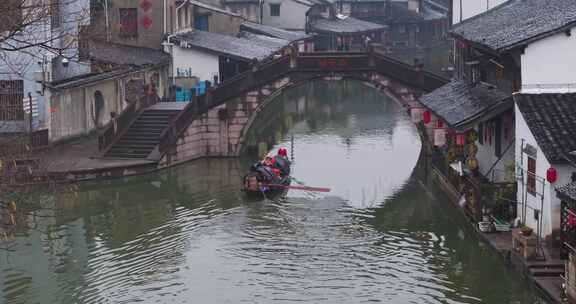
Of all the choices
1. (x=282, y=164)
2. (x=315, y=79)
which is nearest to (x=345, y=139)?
(x=315, y=79)

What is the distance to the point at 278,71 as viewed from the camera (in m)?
46.3

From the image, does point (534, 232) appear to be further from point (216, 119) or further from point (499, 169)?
point (216, 119)

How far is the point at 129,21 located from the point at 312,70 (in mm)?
15009

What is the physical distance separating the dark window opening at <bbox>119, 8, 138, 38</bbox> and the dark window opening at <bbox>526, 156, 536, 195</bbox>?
3320 centimetres

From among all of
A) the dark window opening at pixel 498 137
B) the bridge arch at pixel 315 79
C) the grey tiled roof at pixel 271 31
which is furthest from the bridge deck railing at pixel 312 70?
the grey tiled roof at pixel 271 31

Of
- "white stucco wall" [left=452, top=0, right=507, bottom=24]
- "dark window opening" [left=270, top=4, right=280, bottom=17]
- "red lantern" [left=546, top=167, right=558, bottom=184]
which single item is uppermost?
"dark window opening" [left=270, top=4, right=280, bottom=17]

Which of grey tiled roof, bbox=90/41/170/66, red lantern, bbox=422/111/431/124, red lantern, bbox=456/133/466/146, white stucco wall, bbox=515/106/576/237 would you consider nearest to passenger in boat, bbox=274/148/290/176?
red lantern, bbox=422/111/431/124

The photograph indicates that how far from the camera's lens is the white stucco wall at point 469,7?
4488 cm

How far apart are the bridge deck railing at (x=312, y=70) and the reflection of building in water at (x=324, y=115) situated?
2.71m

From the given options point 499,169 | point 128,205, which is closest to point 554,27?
point 499,169

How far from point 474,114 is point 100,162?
1704 cm

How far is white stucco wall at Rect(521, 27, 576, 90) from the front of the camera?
29.5 meters

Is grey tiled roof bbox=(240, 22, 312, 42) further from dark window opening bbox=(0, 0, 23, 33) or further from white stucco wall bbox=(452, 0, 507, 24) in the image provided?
dark window opening bbox=(0, 0, 23, 33)

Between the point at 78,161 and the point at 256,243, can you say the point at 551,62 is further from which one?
the point at 78,161
